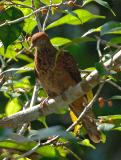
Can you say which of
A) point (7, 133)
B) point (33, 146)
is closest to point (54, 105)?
point (33, 146)

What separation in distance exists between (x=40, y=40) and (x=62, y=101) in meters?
0.54

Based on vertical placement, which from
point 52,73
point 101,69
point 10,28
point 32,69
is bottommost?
point 52,73

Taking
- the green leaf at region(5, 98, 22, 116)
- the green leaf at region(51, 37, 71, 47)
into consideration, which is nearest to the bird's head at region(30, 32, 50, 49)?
the green leaf at region(51, 37, 71, 47)

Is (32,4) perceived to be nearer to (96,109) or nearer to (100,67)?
(100,67)

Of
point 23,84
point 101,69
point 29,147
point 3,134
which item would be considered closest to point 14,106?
point 23,84

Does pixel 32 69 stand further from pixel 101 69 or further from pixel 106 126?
pixel 101 69

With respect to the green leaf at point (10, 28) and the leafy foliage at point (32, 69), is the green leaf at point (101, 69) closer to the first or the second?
the leafy foliage at point (32, 69)

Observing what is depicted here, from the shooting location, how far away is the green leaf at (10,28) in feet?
5.93

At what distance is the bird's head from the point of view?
2.32 m

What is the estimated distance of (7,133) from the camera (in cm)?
123

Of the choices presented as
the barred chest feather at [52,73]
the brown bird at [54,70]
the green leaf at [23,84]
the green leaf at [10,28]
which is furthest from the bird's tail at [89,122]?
the green leaf at [10,28]

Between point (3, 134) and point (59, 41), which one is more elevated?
point (3, 134)

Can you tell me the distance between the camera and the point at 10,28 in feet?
6.02

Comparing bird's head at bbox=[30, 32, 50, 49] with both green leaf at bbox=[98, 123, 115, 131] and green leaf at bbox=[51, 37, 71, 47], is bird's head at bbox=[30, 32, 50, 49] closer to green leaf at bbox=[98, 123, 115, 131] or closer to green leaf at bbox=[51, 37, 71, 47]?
green leaf at bbox=[51, 37, 71, 47]
